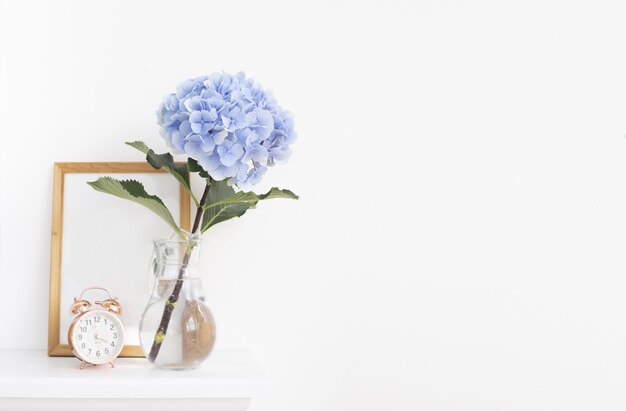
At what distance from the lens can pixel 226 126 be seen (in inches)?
43.3

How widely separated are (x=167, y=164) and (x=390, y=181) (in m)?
0.45

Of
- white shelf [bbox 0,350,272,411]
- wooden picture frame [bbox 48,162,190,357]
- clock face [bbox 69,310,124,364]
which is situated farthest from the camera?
wooden picture frame [bbox 48,162,190,357]

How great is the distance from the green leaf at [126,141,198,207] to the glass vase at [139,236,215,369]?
4.3 inches

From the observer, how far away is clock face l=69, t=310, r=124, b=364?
116 centimetres

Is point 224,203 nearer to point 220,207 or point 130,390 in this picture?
point 220,207

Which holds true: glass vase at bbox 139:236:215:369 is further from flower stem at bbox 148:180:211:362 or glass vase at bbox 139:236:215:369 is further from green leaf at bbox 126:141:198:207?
green leaf at bbox 126:141:198:207

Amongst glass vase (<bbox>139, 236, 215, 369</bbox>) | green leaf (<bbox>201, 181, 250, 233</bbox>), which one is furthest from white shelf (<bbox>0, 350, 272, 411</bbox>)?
green leaf (<bbox>201, 181, 250, 233</bbox>)

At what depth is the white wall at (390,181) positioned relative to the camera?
1336mm

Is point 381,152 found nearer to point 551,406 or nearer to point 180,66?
point 180,66

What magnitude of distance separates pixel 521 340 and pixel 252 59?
790 mm

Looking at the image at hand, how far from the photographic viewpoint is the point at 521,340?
1.38 metres

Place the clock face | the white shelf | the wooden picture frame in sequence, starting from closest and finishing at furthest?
the white shelf
the clock face
the wooden picture frame

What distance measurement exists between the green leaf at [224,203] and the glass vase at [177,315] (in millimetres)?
58

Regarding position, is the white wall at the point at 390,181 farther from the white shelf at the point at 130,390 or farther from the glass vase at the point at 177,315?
the white shelf at the point at 130,390
